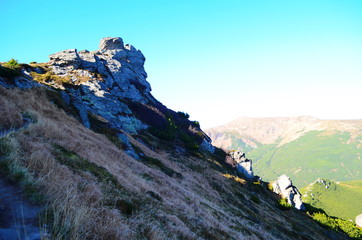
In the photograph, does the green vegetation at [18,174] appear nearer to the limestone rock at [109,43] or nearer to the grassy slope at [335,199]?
the limestone rock at [109,43]

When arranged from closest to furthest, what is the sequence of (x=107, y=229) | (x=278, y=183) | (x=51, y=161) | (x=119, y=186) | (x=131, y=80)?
(x=107, y=229)
(x=51, y=161)
(x=119, y=186)
(x=278, y=183)
(x=131, y=80)

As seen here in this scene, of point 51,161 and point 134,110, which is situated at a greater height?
point 134,110

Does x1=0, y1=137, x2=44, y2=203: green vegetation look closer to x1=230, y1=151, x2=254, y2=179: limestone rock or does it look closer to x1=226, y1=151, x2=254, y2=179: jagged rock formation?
x1=226, y1=151, x2=254, y2=179: jagged rock formation

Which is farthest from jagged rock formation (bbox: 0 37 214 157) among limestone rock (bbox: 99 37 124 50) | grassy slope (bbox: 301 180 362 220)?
grassy slope (bbox: 301 180 362 220)

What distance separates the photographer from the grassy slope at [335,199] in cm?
12578

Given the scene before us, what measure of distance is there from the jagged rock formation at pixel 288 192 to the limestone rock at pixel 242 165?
22.3 feet

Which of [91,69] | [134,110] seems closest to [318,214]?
[134,110]

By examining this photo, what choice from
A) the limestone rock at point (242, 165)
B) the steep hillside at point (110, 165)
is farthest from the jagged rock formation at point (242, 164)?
the steep hillside at point (110, 165)

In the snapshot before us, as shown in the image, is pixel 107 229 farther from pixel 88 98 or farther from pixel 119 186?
pixel 88 98

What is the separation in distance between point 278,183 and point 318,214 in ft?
33.1

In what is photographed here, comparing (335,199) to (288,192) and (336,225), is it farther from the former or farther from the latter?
(288,192)

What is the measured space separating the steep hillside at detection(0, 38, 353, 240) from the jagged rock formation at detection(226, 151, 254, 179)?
143 inches

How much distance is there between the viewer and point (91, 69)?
149 ft

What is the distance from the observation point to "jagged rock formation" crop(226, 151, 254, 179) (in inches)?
2030
